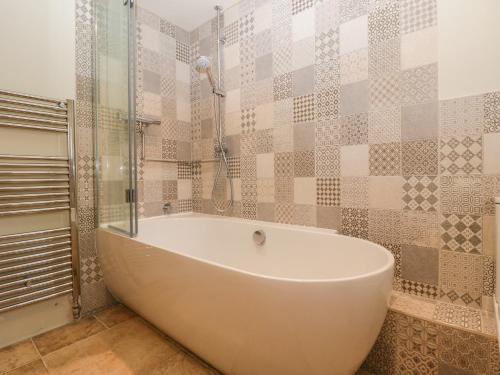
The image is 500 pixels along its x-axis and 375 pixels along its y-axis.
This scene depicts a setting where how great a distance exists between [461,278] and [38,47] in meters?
2.47

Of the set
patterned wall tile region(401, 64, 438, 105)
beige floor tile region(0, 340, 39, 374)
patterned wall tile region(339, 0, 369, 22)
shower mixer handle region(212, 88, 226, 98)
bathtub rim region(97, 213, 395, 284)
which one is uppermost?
patterned wall tile region(339, 0, 369, 22)

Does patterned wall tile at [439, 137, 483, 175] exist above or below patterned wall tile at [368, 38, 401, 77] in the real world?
below

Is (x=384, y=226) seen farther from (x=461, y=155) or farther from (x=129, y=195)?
(x=129, y=195)

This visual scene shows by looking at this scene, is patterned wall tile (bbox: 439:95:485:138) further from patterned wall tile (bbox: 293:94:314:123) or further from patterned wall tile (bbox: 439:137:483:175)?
patterned wall tile (bbox: 293:94:314:123)

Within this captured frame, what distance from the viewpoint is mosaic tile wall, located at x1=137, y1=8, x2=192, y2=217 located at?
2.02 meters

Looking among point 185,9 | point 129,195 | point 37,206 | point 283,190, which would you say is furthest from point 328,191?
point 185,9

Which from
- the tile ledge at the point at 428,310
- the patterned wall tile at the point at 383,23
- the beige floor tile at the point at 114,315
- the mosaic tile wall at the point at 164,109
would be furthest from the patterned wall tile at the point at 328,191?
the beige floor tile at the point at 114,315

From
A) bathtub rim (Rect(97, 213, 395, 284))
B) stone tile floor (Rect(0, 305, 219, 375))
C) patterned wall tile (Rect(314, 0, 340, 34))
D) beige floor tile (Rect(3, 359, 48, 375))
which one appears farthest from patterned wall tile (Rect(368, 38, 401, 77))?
beige floor tile (Rect(3, 359, 48, 375))

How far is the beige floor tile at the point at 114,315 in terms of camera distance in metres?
1.60

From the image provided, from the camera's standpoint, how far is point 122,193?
1417 millimetres

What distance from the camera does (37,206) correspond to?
1.48 m

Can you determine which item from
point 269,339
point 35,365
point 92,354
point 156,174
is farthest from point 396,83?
point 35,365

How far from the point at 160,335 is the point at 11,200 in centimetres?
109

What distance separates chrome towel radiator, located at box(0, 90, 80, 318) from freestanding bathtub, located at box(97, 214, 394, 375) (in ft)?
0.75
